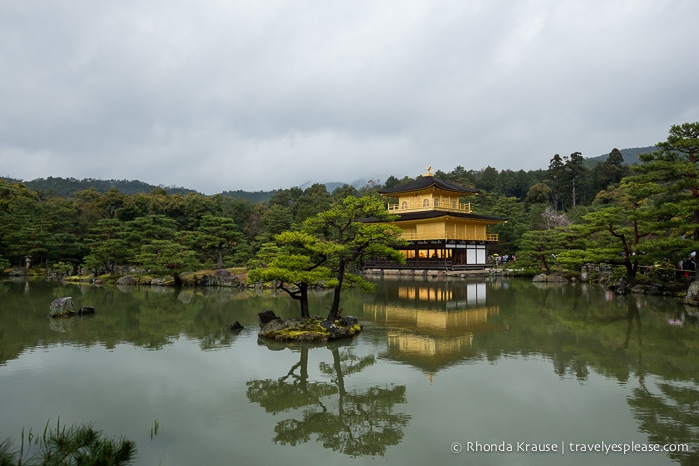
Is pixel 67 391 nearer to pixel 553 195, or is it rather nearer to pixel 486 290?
pixel 486 290

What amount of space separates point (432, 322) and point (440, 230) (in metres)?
23.8

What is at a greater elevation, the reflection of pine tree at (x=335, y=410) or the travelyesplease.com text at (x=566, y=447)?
the reflection of pine tree at (x=335, y=410)

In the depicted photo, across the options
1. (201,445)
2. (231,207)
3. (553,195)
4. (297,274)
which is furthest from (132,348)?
(553,195)

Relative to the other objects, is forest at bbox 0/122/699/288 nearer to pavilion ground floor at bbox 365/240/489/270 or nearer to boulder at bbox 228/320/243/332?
boulder at bbox 228/320/243/332

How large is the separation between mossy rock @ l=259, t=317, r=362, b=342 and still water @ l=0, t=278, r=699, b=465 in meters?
0.47

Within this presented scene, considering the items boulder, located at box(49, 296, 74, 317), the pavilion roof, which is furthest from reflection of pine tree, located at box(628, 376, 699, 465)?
the pavilion roof

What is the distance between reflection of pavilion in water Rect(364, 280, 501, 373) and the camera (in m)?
9.77

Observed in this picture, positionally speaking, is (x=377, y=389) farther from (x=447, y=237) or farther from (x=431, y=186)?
(x=431, y=186)

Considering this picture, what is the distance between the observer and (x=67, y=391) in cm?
736

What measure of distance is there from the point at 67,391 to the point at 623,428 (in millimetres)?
8389

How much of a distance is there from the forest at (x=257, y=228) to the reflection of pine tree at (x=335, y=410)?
5635 mm

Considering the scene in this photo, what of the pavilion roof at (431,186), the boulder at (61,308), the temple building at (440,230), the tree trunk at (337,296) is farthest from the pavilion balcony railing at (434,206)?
the boulder at (61,308)

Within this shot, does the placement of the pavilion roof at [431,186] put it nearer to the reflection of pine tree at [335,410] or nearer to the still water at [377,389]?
the still water at [377,389]

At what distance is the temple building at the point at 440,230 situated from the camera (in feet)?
120
